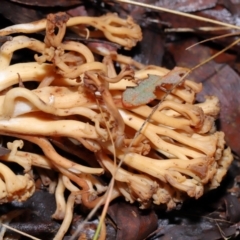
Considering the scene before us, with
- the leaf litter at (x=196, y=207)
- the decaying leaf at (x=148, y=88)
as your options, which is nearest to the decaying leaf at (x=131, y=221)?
the leaf litter at (x=196, y=207)

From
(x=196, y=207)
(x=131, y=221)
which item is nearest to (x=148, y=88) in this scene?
(x=131, y=221)

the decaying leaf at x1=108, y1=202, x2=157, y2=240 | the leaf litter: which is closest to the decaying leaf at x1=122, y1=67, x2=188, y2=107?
the leaf litter

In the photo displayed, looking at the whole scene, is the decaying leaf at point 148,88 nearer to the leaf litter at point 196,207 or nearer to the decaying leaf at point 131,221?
the leaf litter at point 196,207

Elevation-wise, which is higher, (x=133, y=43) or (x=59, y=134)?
(x=133, y=43)

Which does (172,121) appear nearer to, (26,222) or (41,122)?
(41,122)

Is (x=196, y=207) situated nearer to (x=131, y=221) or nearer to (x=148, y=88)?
(x=131, y=221)

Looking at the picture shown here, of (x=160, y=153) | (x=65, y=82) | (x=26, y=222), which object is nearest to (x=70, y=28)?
(x=65, y=82)

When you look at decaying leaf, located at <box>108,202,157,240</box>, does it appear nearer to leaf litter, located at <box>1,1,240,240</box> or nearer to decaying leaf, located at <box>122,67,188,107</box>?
leaf litter, located at <box>1,1,240,240</box>

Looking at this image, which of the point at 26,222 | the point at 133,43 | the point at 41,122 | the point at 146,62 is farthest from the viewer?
the point at 146,62
